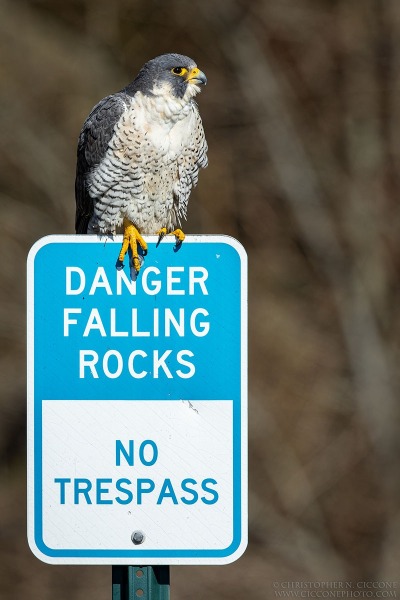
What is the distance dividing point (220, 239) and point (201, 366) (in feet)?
0.78

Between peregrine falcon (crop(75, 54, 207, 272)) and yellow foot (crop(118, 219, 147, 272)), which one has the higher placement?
peregrine falcon (crop(75, 54, 207, 272))

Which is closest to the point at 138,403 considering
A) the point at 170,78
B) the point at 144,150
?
the point at 144,150

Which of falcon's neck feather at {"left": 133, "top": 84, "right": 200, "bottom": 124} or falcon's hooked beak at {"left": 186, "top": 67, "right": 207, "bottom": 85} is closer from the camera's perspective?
falcon's neck feather at {"left": 133, "top": 84, "right": 200, "bottom": 124}

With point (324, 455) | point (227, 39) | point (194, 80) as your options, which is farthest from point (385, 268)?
point (194, 80)

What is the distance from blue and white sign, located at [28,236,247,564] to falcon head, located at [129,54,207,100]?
1.21 metres

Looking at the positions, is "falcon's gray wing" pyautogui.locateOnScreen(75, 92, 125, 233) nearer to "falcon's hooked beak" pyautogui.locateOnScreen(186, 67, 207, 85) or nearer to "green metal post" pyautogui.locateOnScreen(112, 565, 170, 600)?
"falcon's hooked beak" pyautogui.locateOnScreen(186, 67, 207, 85)

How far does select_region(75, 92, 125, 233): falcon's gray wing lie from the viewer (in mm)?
3172

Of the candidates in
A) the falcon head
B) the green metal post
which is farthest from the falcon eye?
the green metal post

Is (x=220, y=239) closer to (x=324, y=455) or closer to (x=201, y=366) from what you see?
(x=201, y=366)

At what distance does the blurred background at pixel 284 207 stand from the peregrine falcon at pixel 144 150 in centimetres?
335

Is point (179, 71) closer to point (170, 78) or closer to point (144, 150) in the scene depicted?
point (170, 78)

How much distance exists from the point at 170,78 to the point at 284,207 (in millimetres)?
3736

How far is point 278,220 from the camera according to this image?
6957mm

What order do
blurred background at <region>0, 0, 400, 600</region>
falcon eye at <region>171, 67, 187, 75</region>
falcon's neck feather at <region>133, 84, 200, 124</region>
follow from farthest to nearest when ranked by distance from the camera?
blurred background at <region>0, 0, 400, 600</region>, falcon eye at <region>171, 67, 187, 75</region>, falcon's neck feather at <region>133, 84, 200, 124</region>
